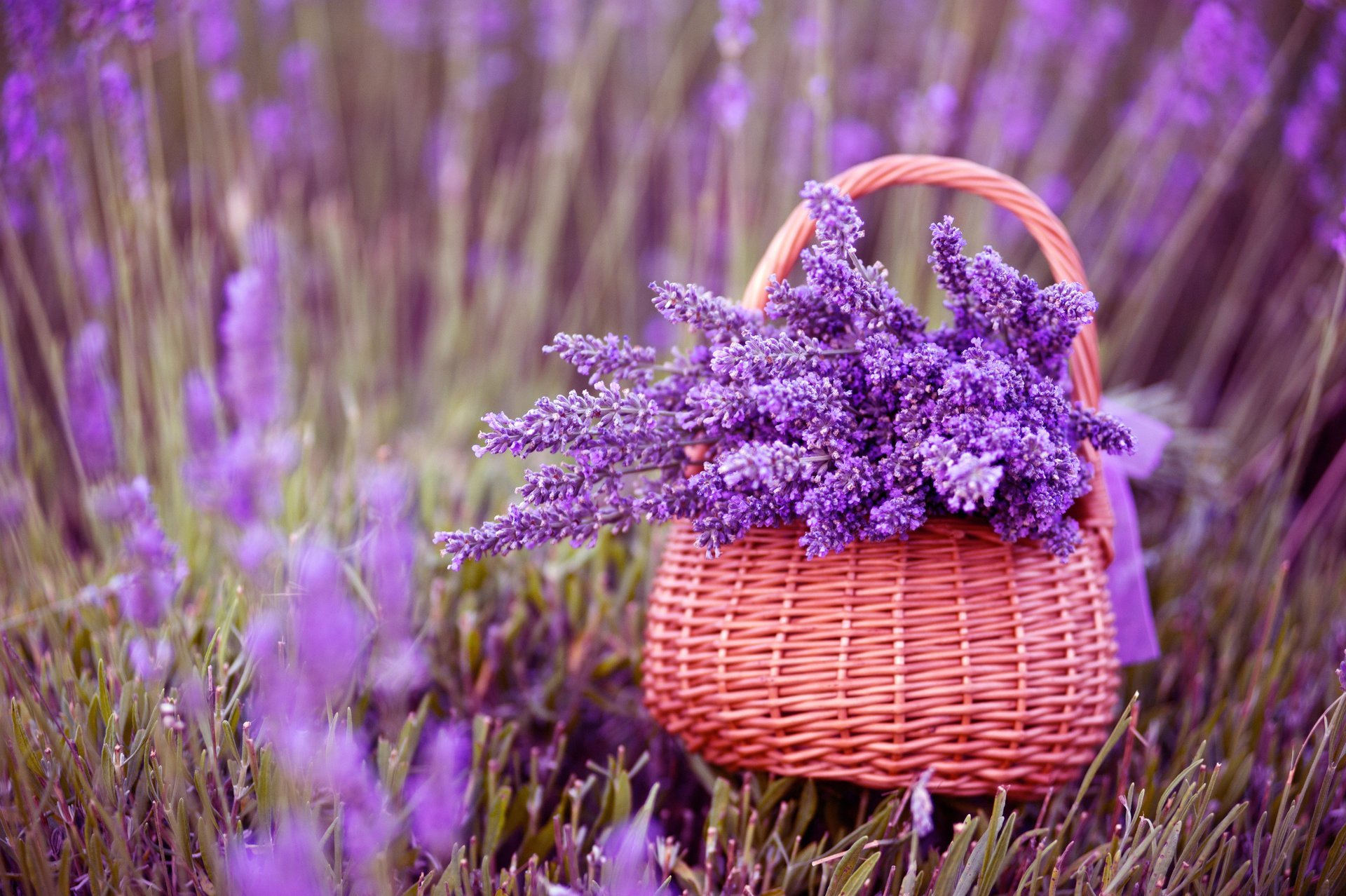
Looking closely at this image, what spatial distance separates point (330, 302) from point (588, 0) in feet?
4.39

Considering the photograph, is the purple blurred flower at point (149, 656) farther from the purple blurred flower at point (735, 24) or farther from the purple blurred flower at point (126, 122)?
the purple blurred flower at point (735, 24)

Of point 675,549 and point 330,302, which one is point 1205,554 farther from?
point 330,302

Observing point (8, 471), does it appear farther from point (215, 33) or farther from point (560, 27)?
point (560, 27)

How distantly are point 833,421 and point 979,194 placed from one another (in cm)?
34

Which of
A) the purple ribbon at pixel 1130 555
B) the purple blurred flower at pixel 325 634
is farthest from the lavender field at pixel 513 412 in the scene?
the purple ribbon at pixel 1130 555

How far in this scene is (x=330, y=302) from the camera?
2.60 m

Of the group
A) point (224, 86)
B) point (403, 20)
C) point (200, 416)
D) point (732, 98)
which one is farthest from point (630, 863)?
point (403, 20)

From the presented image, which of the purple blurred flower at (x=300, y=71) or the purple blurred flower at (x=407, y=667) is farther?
the purple blurred flower at (x=300, y=71)

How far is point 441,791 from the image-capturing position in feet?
1.90

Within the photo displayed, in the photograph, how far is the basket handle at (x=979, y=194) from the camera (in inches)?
37.7

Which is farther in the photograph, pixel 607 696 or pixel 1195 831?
pixel 607 696

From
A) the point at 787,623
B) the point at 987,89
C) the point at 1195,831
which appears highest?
the point at 987,89

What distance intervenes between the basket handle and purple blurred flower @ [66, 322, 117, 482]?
1.02m

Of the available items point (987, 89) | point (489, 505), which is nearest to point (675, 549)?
point (489, 505)
